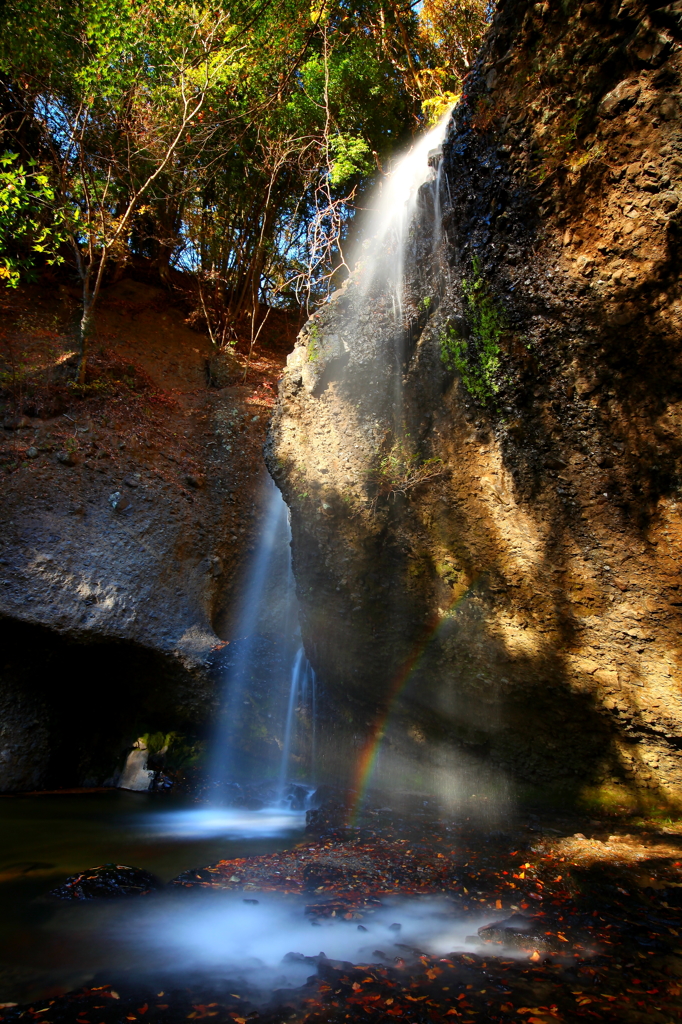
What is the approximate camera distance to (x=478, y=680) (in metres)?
6.85

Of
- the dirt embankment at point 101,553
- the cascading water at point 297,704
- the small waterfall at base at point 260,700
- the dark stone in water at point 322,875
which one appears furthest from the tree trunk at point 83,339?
the dark stone in water at point 322,875

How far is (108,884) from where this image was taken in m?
5.31

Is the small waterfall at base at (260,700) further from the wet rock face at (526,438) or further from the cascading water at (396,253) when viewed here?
the cascading water at (396,253)

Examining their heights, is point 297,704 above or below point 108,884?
above

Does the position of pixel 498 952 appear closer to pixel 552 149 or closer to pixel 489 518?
pixel 489 518

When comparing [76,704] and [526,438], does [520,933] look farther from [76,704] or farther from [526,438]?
[76,704]

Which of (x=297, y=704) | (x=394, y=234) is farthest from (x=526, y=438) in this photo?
(x=297, y=704)

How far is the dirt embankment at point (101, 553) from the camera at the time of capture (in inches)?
325

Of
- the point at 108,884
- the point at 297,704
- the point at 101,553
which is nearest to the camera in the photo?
the point at 108,884

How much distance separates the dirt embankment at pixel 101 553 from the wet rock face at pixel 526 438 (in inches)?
101

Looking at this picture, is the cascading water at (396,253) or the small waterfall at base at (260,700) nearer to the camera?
the cascading water at (396,253)

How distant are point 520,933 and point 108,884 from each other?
3682 millimetres

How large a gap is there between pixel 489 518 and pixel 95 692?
6942 mm

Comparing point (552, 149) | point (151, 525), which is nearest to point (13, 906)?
point (151, 525)
